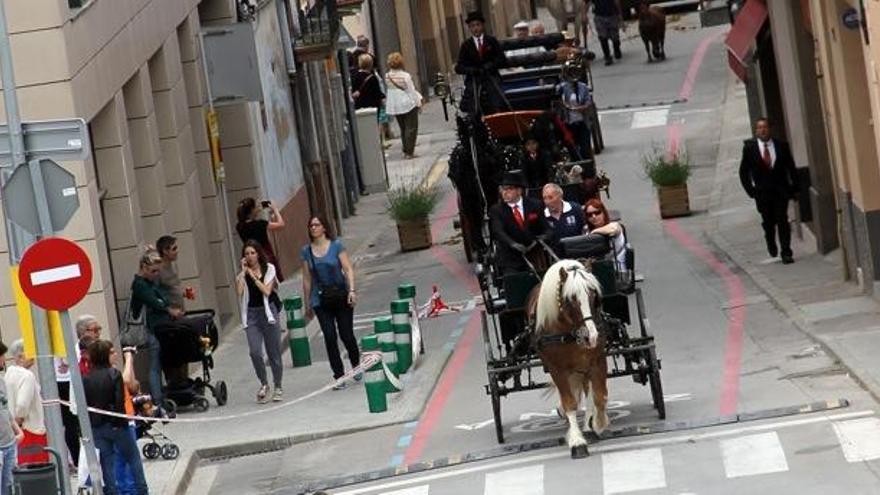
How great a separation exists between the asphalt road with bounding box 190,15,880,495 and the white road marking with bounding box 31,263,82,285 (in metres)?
3.28

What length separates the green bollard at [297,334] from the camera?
Answer: 29672 millimetres

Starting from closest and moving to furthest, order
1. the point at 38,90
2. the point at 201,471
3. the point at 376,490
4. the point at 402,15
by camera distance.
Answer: the point at 376,490 → the point at 201,471 → the point at 38,90 → the point at 402,15

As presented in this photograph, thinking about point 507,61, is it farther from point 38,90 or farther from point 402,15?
point 402,15

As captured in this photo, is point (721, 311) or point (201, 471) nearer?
point (201, 471)

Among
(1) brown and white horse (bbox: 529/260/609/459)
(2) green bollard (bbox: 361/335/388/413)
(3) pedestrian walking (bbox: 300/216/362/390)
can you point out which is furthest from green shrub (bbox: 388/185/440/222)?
(1) brown and white horse (bbox: 529/260/609/459)

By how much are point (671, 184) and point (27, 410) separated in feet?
63.7

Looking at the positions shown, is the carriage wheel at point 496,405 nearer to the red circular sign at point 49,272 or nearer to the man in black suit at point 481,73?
the red circular sign at point 49,272

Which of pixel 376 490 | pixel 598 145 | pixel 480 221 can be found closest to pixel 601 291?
pixel 376 490

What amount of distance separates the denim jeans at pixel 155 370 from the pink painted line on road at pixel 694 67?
27573 millimetres

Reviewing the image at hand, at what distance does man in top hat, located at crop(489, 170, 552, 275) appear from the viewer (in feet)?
76.7

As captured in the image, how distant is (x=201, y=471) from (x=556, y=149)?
10.3 metres

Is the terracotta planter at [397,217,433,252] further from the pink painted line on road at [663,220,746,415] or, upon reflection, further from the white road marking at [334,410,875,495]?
the white road marking at [334,410,875,495]

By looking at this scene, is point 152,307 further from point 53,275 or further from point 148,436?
point 53,275

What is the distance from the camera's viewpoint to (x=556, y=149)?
33.4 m
